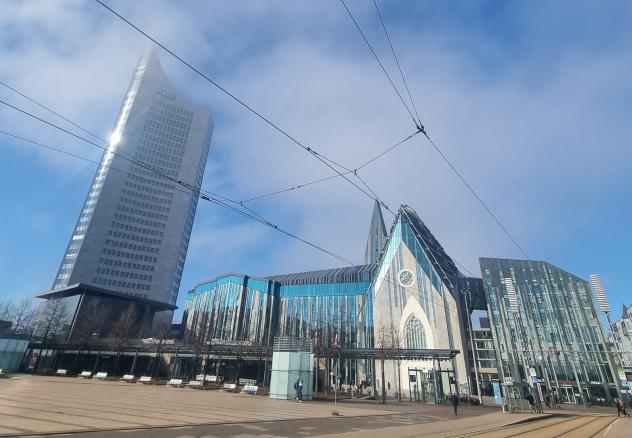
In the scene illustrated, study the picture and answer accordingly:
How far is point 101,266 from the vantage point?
116 metres

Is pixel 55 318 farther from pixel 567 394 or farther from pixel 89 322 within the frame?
pixel 567 394

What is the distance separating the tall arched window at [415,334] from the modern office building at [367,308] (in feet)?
0.66

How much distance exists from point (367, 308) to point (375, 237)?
6735cm

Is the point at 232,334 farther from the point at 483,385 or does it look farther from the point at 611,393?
the point at 611,393

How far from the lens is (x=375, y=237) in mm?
154250

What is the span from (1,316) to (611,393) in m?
118

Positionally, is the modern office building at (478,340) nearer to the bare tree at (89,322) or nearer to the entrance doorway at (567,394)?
the entrance doorway at (567,394)

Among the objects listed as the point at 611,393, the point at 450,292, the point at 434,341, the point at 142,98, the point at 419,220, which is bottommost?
the point at 611,393

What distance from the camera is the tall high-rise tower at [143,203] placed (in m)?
118

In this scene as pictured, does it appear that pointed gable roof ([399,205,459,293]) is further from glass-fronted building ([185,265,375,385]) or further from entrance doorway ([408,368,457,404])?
entrance doorway ([408,368,457,404])

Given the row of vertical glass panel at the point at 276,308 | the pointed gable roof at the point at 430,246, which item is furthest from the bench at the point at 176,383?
the pointed gable roof at the point at 430,246

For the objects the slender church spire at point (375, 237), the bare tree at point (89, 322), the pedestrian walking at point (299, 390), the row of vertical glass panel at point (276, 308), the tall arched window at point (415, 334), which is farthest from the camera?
the slender church spire at point (375, 237)

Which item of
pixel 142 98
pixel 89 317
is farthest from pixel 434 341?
pixel 142 98

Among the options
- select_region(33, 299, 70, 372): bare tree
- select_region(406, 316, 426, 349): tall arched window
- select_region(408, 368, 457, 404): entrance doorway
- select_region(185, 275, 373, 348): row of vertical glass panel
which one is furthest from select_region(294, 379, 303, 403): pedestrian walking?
select_region(33, 299, 70, 372): bare tree
